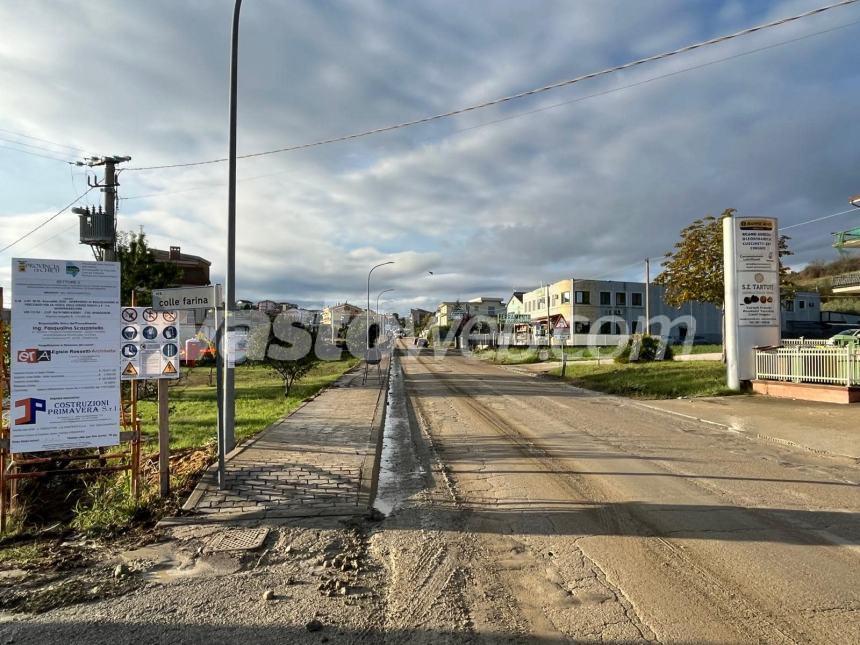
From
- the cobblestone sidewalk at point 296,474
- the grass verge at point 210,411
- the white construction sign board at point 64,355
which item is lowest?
the grass verge at point 210,411

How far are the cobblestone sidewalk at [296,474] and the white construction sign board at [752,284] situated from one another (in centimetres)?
1226

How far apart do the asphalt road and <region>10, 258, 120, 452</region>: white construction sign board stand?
10.9ft

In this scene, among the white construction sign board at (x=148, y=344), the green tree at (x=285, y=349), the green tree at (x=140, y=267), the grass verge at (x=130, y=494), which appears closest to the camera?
the grass verge at (x=130, y=494)

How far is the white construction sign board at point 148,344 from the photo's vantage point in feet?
19.5

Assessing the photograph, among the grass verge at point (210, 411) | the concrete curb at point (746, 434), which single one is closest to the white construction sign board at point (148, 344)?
the grass verge at point (210, 411)

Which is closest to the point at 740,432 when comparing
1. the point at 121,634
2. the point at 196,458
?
the point at 196,458

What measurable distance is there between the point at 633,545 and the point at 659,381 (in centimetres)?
1561

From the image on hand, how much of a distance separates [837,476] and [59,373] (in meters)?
9.25

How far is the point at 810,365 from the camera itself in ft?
47.3

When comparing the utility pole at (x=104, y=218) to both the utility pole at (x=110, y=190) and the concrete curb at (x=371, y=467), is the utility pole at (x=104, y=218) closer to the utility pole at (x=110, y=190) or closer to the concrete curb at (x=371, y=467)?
the utility pole at (x=110, y=190)

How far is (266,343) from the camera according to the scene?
1717 cm

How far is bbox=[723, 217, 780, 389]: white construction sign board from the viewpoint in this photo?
16.6 meters

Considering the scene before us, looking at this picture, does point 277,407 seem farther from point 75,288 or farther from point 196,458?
point 75,288

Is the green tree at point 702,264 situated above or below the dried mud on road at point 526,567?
above
